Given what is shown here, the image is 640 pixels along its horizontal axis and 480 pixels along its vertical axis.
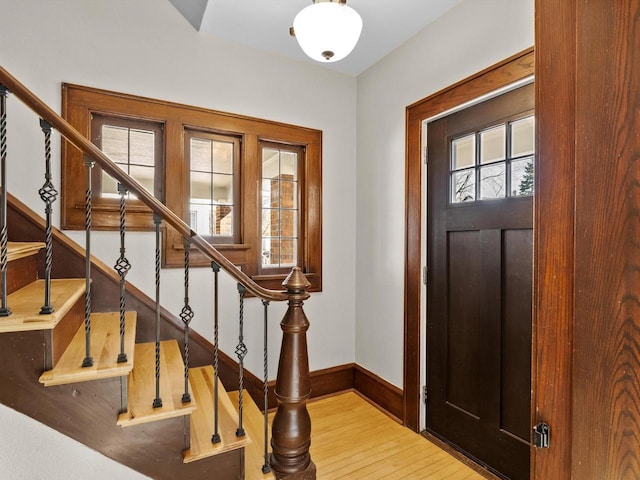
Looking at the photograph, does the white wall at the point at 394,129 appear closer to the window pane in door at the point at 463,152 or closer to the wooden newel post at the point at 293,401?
the window pane in door at the point at 463,152

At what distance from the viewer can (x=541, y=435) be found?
0.68 m

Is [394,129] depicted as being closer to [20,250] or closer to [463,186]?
[463,186]

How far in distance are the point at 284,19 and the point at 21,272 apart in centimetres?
214

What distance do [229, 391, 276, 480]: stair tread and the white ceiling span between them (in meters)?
2.55

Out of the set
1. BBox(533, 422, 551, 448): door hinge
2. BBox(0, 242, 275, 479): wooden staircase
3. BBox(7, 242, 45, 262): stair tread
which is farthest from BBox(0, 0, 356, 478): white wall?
BBox(533, 422, 551, 448): door hinge

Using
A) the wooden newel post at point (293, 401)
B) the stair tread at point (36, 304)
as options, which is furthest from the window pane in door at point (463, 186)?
the stair tread at point (36, 304)

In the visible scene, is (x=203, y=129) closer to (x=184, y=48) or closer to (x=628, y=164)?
(x=184, y=48)

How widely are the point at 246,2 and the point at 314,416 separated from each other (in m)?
2.90

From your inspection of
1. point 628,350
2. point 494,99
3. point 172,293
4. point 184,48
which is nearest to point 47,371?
point 172,293

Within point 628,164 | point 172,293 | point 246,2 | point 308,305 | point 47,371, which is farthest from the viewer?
point 308,305

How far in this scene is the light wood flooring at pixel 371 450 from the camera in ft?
6.39

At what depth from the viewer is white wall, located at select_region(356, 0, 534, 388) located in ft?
6.33

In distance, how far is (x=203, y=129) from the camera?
248 centimetres

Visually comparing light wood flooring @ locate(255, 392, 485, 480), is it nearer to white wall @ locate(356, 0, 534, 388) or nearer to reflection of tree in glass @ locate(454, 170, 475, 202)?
white wall @ locate(356, 0, 534, 388)
